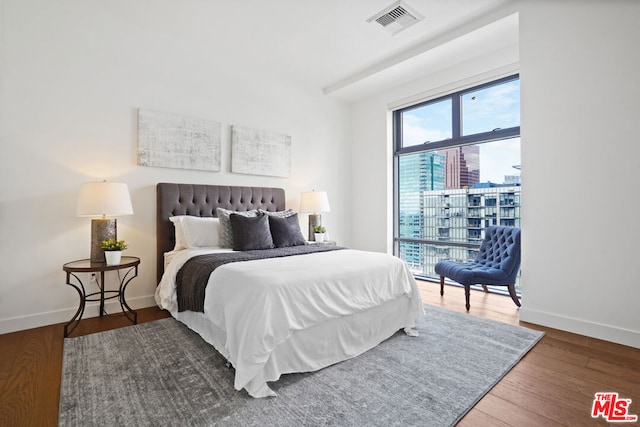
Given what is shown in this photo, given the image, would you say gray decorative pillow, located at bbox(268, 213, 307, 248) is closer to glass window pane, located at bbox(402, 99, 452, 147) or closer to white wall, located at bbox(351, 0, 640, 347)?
white wall, located at bbox(351, 0, 640, 347)

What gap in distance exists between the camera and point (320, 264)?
2283mm

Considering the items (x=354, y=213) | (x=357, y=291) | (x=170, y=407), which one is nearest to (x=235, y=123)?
(x=354, y=213)

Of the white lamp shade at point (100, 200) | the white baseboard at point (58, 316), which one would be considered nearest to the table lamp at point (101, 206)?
the white lamp shade at point (100, 200)

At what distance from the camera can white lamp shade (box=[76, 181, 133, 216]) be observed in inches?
105

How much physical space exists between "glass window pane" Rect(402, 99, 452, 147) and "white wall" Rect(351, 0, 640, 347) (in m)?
1.39

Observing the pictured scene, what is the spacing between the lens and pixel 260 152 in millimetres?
4180

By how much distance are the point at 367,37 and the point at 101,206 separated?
318cm

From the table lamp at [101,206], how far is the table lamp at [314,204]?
7.10ft

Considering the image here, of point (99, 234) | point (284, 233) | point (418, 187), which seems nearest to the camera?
point (99, 234)

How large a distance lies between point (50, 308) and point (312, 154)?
11.7 ft

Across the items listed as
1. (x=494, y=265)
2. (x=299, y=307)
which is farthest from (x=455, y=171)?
(x=299, y=307)

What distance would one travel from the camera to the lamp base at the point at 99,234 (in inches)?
111

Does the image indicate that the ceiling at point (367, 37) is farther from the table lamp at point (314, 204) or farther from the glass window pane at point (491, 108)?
the table lamp at point (314, 204)

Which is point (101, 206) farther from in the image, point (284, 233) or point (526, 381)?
point (526, 381)
